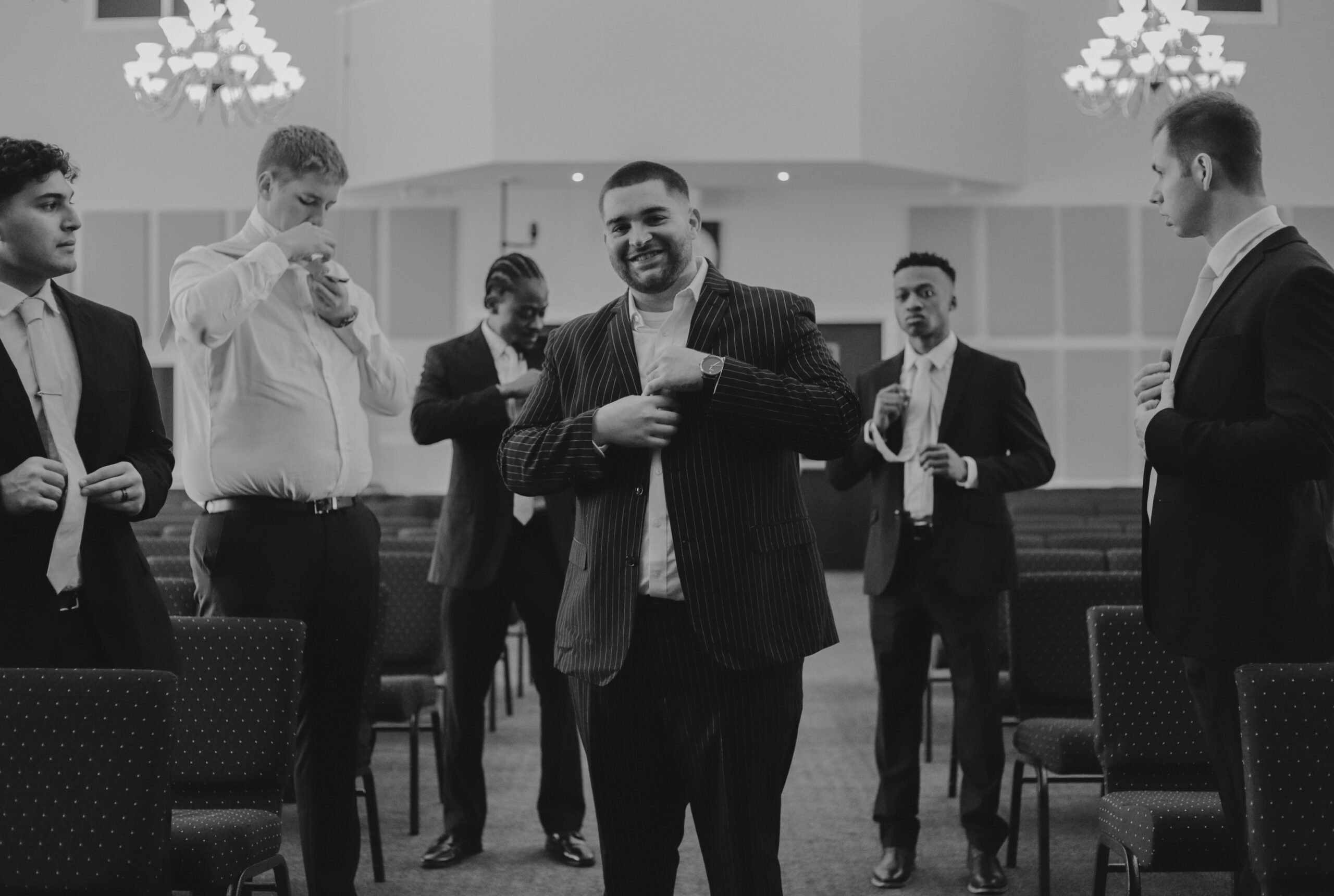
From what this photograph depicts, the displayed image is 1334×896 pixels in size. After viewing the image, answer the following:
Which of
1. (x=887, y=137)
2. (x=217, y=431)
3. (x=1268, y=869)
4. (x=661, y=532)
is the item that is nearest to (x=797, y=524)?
(x=661, y=532)

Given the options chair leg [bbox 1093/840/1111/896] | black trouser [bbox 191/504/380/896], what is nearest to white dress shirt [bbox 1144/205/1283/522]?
chair leg [bbox 1093/840/1111/896]

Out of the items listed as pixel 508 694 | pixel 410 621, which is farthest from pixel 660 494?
pixel 508 694

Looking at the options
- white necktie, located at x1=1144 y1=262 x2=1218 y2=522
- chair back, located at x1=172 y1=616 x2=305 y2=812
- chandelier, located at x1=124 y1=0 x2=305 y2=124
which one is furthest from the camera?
chandelier, located at x1=124 y1=0 x2=305 y2=124

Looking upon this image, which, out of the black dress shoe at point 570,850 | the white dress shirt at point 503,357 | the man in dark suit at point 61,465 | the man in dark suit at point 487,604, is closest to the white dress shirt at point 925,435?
the man in dark suit at point 487,604

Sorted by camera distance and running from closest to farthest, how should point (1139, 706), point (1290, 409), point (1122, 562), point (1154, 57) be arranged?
point (1290, 409) < point (1139, 706) < point (1122, 562) < point (1154, 57)

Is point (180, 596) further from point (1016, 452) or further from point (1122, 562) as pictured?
point (1122, 562)

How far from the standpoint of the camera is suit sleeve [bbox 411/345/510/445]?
13.4 feet

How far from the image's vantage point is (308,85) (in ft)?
43.2

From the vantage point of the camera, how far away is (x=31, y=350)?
2.48 metres

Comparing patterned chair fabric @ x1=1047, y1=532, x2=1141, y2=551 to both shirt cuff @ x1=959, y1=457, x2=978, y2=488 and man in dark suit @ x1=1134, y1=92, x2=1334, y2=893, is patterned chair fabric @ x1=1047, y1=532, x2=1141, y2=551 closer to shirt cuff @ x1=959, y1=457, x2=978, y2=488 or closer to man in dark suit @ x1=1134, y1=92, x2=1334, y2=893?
shirt cuff @ x1=959, y1=457, x2=978, y2=488

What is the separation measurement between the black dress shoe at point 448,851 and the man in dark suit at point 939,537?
1271mm

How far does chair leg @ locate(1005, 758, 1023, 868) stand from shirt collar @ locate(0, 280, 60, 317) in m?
2.90

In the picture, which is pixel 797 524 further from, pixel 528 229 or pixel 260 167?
pixel 528 229

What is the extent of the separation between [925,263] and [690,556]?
2.33 meters
